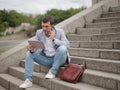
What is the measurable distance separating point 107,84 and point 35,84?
6.48 ft

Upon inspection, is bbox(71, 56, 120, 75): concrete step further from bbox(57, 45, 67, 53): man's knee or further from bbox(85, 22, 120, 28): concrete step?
bbox(85, 22, 120, 28): concrete step

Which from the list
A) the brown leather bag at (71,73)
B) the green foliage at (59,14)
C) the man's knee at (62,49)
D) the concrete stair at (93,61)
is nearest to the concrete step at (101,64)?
the concrete stair at (93,61)

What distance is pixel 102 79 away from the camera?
14.8 feet

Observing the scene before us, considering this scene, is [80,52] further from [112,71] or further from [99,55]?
[112,71]

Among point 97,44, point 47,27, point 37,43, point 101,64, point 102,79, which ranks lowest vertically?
point 102,79

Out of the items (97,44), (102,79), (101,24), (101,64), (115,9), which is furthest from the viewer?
(115,9)

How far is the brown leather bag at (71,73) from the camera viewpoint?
4.86 m

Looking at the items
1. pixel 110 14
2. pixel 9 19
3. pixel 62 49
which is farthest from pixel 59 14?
pixel 62 49

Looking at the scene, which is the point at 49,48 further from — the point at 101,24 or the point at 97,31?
the point at 101,24

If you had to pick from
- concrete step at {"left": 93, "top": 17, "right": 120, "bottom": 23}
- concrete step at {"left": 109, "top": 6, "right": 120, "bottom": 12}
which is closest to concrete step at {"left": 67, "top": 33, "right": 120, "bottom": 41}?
concrete step at {"left": 93, "top": 17, "right": 120, "bottom": 23}

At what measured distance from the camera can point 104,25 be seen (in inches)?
306

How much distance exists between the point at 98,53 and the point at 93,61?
1.40 ft

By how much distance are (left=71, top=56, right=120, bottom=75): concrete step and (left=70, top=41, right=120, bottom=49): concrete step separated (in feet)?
2.48

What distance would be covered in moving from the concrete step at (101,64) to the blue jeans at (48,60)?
0.47 meters
